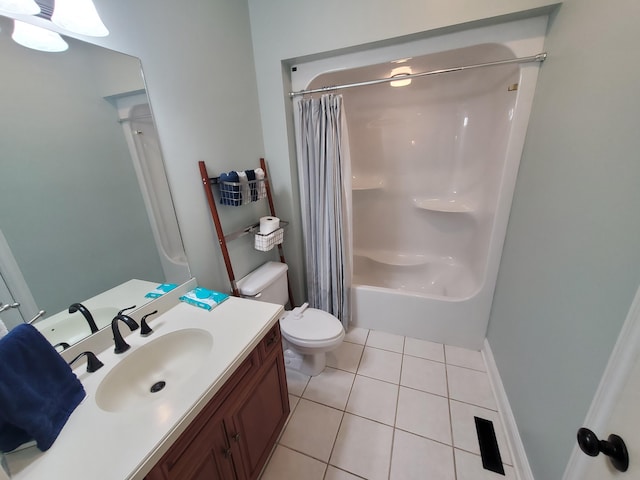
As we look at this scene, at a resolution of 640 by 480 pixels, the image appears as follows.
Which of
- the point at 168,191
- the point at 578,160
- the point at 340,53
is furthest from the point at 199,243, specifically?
the point at 578,160

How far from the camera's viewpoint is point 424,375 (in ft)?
5.68

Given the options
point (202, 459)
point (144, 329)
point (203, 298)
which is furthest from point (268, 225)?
point (202, 459)

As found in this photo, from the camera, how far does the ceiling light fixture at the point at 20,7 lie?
0.72m

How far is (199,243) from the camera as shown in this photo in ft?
4.63

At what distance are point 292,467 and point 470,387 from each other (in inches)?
47.4

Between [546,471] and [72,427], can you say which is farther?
[546,471]

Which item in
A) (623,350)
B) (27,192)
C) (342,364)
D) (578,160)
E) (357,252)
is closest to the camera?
(623,350)

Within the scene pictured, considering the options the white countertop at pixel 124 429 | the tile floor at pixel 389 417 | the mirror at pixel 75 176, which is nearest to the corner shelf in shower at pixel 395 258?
the tile floor at pixel 389 417

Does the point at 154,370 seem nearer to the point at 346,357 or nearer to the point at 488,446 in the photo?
the point at 346,357

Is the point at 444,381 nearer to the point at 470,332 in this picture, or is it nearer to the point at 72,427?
the point at 470,332

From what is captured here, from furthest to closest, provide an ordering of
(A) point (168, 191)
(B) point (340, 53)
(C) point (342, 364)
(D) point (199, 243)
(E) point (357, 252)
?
(E) point (357, 252) → (C) point (342, 364) → (B) point (340, 53) → (D) point (199, 243) → (A) point (168, 191)

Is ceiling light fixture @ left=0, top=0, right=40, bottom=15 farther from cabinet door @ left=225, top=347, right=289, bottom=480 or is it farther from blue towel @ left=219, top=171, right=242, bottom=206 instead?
cabinet door @ left=225, top=347, right=289, bottom=480

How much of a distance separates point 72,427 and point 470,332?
2.19 m

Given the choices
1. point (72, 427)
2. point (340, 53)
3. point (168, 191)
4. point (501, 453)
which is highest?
point (340, 53)
